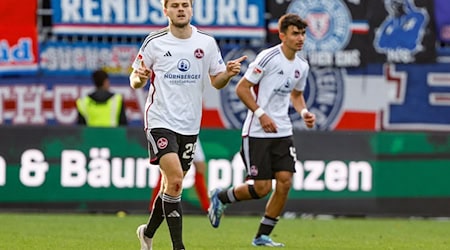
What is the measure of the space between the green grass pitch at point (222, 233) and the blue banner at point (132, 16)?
15.7ft

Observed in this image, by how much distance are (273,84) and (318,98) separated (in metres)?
8.70

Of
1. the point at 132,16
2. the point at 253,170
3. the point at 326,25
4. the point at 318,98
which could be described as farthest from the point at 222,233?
the point at 326,25

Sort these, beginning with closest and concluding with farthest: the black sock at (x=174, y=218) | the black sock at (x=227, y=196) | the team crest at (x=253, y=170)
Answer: the black sock at (x=174, y=218) < the team crest at (x=253, y=170) < the black sock at (x=227, y=196)

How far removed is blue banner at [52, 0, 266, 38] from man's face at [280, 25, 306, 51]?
27.6 feet

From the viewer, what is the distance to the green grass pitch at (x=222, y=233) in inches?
543

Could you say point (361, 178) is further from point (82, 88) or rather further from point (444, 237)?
point (82, 88)

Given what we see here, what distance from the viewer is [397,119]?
23.0 meters

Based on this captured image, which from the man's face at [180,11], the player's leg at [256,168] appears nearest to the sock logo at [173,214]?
the man's face at [180,11]

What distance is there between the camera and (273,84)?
557 inches

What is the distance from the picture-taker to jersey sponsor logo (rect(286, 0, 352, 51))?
22750mm

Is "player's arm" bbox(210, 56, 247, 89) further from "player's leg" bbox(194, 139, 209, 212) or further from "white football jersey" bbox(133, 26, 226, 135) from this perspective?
"player's leg" bbox(194, 139, 209, 212)

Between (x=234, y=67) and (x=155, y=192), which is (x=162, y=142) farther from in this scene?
(x=155, y=192)

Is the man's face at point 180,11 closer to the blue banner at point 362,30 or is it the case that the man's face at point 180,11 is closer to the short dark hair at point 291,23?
the short dark hair at point 291,23

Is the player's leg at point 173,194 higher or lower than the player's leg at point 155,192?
higher
